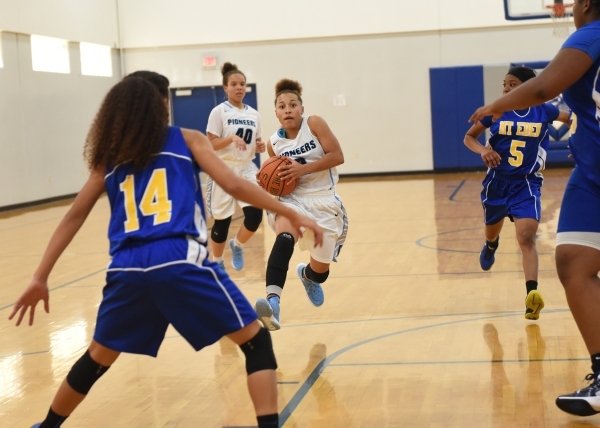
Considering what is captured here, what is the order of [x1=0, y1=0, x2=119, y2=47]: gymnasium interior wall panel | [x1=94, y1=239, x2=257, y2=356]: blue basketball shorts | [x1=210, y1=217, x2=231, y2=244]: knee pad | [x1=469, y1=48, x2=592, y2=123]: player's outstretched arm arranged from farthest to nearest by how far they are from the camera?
1. [x1=0, y1=0, x2=119, y2=47]: gymnasium interior wall panel
2. [x1=210, y1=217, x2=231, y2=244]: knee pad
3. [x1=469, y1=48, x2=592, y2=123]: player's outstretched arm
4. [x1=94, y1=239, x2=257, y2=356]: blue basketball shorts

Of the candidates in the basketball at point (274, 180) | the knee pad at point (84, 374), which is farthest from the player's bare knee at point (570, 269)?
the basketball at point (274, 180)

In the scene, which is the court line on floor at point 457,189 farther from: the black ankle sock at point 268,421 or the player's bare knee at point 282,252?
the black ankle sock at point 268,421

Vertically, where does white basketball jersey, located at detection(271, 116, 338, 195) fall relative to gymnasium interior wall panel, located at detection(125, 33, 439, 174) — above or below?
below

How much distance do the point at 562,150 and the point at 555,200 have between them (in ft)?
18.2

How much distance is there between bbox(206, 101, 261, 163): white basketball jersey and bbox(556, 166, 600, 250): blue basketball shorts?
447 cm

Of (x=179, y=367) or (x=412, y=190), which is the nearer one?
(x=179, y=367)

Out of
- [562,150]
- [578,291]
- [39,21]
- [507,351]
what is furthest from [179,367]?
[562,150]

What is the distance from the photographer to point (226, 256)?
8984 millimetres

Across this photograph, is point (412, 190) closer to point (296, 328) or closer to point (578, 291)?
point (296, 328)

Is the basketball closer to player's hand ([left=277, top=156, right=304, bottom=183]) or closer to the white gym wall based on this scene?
player's hand ([left=277, top=156, right=304, bottom=183])

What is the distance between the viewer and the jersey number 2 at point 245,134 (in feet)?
25.4

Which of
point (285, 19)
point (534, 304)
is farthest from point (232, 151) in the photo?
point (285, 19)

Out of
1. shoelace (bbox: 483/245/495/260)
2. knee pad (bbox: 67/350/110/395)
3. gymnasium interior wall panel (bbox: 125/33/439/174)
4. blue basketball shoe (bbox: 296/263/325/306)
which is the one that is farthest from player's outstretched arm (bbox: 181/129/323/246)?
gymnasium interior wall panel (bbox: 125/33/439/174)

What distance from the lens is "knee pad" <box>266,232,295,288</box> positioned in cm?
517
